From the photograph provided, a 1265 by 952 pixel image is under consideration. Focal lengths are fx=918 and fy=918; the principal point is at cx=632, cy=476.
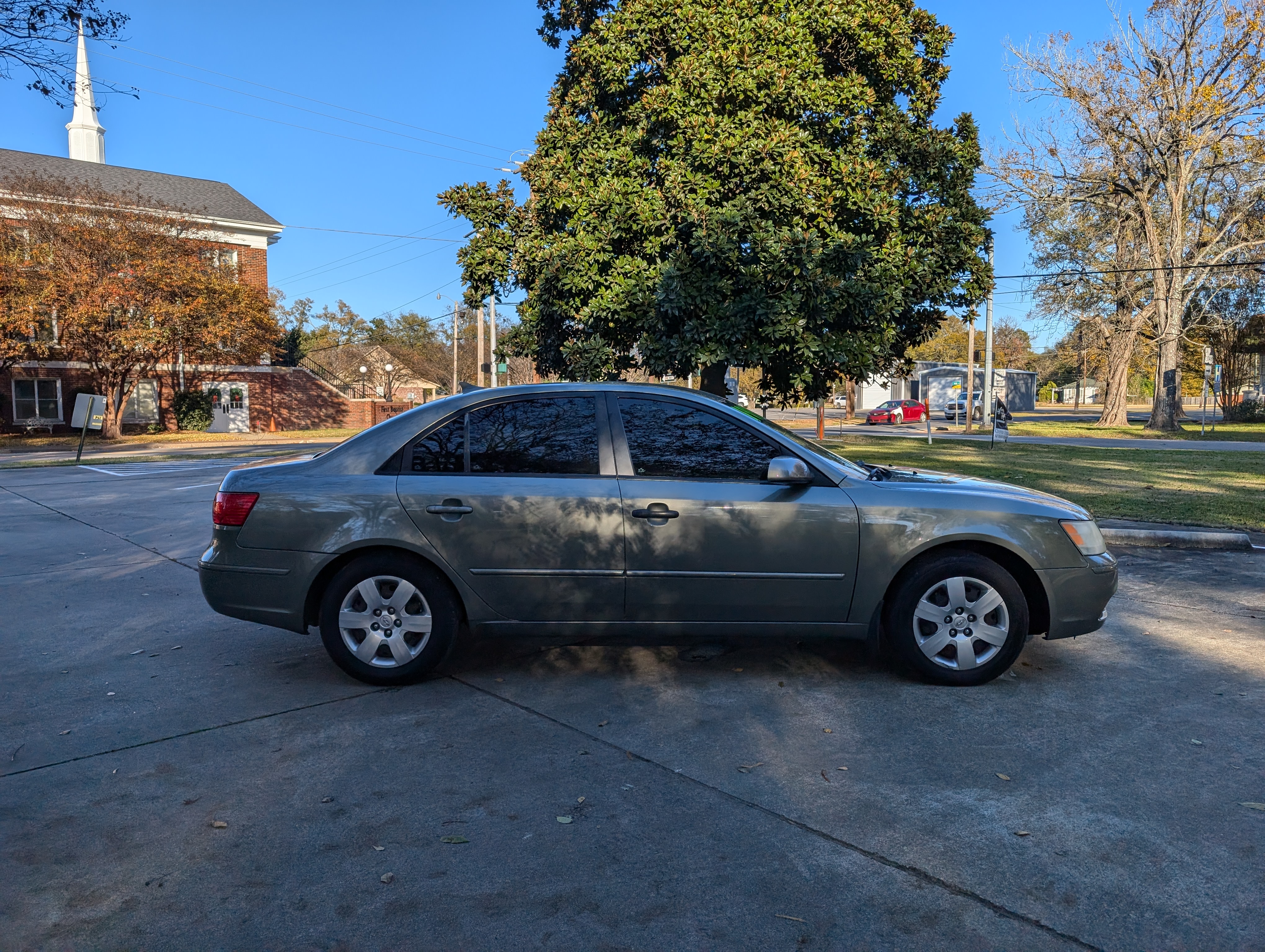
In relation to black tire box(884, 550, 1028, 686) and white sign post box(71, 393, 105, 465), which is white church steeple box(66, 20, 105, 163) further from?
black tire box(884, 550, 1028, 686)

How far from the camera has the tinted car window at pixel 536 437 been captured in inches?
191

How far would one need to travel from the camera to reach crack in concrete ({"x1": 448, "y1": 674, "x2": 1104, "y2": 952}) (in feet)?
8.64

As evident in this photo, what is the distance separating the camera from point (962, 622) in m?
4.73

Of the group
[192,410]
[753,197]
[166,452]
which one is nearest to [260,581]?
[753,197]

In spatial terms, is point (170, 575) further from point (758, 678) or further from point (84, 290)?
point (84, 290)

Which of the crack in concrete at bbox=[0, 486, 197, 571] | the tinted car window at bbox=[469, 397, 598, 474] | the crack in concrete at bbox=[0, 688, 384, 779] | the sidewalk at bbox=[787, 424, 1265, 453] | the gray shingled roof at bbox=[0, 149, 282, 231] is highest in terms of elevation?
the gray shingled roof at bbox=[0, 149, 282, 231]

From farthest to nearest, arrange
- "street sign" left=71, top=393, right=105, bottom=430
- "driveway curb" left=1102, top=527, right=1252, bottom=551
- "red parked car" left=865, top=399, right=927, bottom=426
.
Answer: "red parked car" left=865, top=399, right=927, bottom=426
"street sign" left=71, top=393, right=105, bottom=430
"driveway curb" left=1102, top=527, right=1252, bottom=551

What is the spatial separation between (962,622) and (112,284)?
3188 centimetres

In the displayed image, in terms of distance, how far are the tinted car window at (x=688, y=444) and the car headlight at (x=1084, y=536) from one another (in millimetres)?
1549

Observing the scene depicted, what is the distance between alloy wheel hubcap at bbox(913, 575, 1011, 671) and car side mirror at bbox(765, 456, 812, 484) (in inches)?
34.4

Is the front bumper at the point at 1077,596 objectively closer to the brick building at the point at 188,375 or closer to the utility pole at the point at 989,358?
the utility pole at the point at 989,358

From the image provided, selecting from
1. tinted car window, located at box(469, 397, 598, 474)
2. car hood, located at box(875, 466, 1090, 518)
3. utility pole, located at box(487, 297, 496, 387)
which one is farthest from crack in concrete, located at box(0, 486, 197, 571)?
utility pole, located at box(487, 297, 496, 387)

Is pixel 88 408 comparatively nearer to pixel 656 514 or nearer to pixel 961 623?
pixel 656 514

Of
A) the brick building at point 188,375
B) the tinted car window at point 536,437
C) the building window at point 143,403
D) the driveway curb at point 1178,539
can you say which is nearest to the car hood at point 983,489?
the tinted car window at point 536,437
